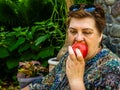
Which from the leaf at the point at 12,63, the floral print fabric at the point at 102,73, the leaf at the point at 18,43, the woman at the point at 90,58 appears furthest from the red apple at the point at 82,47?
the leaf at the point at 12,63

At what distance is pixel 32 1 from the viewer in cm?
708

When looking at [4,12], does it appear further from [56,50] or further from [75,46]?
[75,46]

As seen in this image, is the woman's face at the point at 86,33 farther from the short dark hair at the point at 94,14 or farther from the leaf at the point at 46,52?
the leaf at the point at 46,52

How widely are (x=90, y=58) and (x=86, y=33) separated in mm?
206

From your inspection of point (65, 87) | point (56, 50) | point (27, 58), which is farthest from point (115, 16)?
point (65, 87)

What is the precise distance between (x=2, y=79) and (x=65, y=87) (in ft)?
14.1

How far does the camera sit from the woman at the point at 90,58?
8.47 feet

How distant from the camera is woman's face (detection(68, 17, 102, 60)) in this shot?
269 cm

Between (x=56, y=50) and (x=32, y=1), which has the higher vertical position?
(x=32, y=1)

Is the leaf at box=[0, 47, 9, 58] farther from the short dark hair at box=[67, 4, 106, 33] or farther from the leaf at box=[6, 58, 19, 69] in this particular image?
the short dark hair at box=[67, 4, 106, 33]

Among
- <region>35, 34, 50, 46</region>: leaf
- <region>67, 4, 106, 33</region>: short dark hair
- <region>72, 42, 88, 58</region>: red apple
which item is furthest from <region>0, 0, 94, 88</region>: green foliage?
<region>72, 42, 88, 58</region>: red apple

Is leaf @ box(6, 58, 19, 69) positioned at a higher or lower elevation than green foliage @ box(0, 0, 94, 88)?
lower

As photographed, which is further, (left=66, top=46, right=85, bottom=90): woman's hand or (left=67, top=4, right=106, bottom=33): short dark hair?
(left=67, top=4, right=106, bottom=33): short dark hair

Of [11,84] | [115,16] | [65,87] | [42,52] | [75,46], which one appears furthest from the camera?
[11,84]
